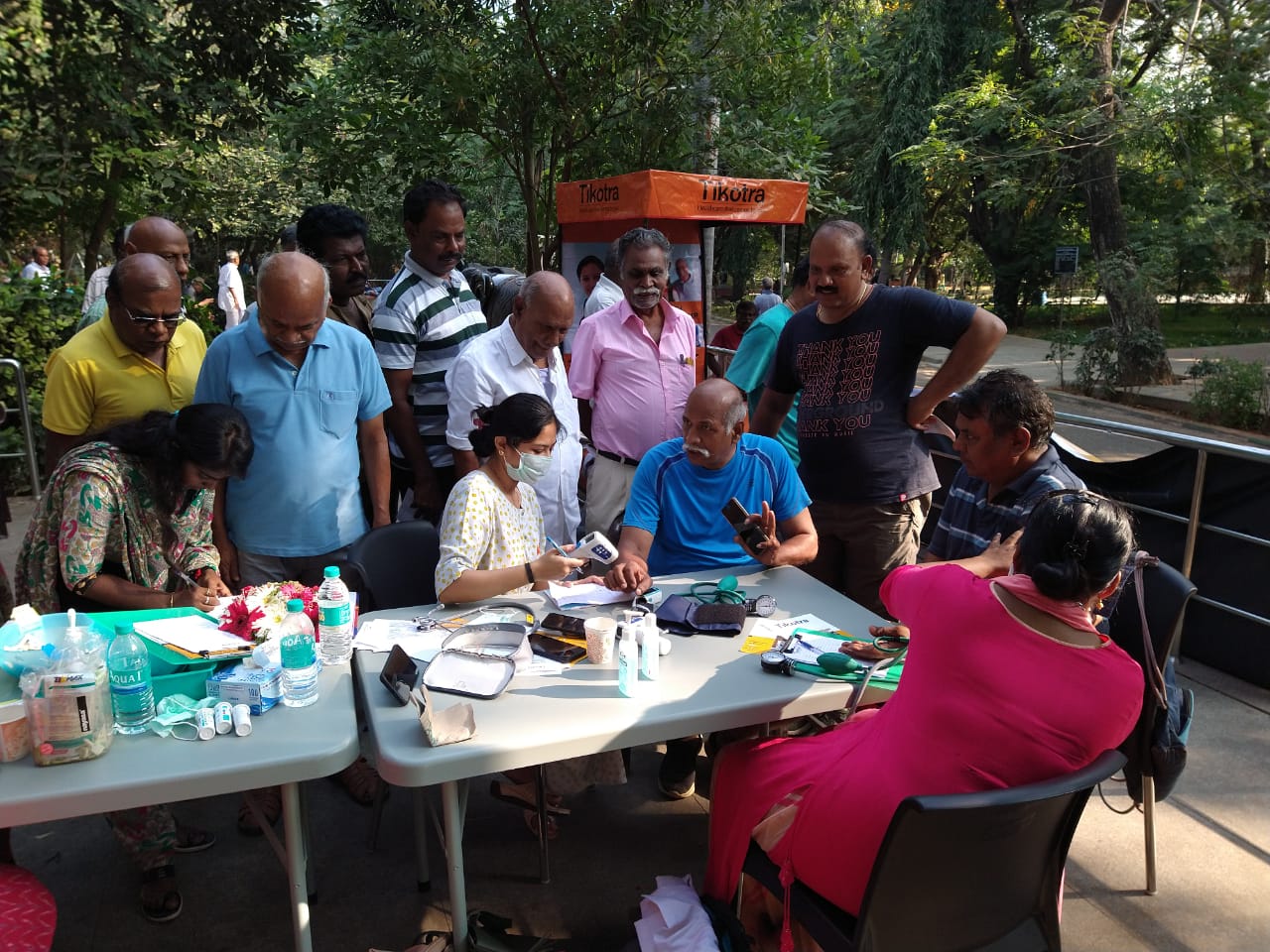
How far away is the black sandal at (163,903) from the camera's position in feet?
8.34

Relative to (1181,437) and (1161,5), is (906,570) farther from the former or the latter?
(1161,5)

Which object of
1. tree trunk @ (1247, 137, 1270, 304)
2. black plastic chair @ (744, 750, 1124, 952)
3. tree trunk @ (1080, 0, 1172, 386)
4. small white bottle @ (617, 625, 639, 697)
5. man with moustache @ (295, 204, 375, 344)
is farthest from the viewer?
tree trunk @ (1080, 0, 1172, 386)

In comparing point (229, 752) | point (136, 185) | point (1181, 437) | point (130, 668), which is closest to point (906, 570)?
point (229, 752)

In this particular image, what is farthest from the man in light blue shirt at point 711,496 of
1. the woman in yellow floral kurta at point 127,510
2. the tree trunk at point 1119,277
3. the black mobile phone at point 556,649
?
the tree trunk at point 1119,277

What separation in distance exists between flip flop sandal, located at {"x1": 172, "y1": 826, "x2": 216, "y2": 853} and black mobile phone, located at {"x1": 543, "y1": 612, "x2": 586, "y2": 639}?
136cm

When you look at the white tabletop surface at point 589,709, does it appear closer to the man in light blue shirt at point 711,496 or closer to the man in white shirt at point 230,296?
the man in light blue shirt at point 711,496

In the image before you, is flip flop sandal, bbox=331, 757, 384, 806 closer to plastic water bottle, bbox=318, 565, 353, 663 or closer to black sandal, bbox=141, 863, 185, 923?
black sandal, bbox=141, 863, 185, 923

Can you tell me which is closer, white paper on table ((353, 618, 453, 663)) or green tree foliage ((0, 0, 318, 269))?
white paper on table ((353, 618, 453, 663))

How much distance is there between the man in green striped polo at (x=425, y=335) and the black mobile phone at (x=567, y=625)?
1227 mm

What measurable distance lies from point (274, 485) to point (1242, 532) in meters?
3.89

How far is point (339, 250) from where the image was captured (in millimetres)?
3842

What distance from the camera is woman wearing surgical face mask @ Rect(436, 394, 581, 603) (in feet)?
8.70

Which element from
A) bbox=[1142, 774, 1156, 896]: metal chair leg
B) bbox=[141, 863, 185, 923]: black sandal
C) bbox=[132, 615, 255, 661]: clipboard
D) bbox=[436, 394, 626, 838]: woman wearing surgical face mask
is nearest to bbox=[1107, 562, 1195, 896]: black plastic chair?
bbox=[1142, 774, 1156, 896]: metal chair leg

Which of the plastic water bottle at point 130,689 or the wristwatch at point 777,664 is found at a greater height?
the plastic water bottle at point 130,689
